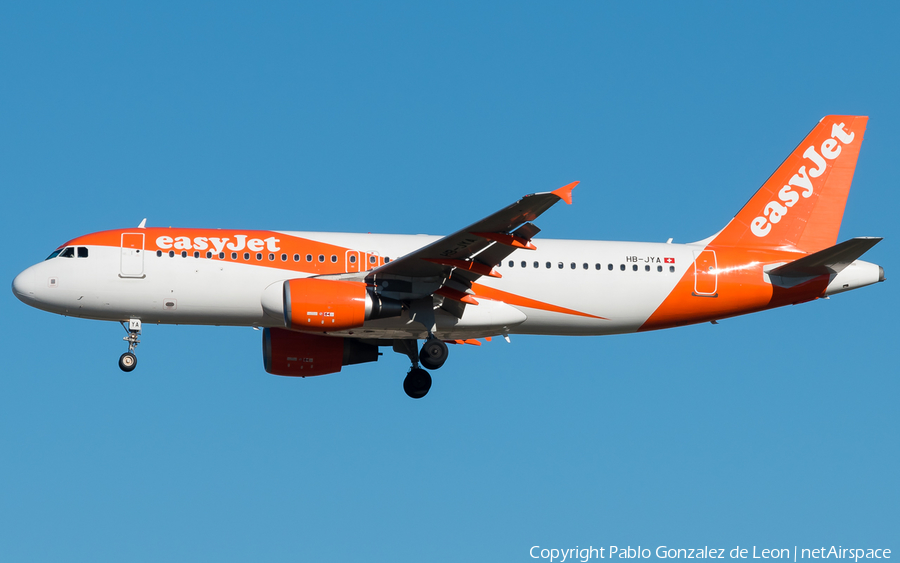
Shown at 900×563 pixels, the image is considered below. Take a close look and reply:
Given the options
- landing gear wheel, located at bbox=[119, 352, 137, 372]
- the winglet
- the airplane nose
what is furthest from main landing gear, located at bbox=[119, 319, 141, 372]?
the winglet

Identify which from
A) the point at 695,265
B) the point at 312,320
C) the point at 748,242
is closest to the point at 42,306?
the point at 312,320

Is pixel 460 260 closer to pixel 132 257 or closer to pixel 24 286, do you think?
pixel 132 257

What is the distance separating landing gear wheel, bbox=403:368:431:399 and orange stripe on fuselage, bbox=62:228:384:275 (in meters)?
3.88

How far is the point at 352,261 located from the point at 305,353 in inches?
144

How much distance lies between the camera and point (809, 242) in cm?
3250

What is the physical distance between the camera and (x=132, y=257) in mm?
29000

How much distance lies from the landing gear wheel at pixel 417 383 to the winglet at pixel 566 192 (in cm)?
969

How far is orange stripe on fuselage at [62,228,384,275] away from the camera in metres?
29.1

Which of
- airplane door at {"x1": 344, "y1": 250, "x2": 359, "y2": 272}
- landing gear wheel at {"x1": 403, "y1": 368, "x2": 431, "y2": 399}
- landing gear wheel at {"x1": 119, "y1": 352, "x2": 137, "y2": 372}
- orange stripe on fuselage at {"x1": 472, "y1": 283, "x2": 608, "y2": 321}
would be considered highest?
airplane door at {"x1": 344, "y1": 250, "x2": 359, "y2": 272}

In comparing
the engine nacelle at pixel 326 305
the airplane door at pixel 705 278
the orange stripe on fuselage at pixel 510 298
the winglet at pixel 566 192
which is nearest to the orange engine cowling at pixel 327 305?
the engine nacelle at pixel 326 305

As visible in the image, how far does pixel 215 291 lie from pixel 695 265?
13.4 meters

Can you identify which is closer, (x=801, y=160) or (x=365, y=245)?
(x=365, y=245)

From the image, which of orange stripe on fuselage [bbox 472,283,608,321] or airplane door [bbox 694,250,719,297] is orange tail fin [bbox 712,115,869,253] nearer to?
airplane door [bbox 694,250,719,297]

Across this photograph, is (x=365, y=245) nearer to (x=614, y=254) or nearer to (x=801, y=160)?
(x=614, y=254)
